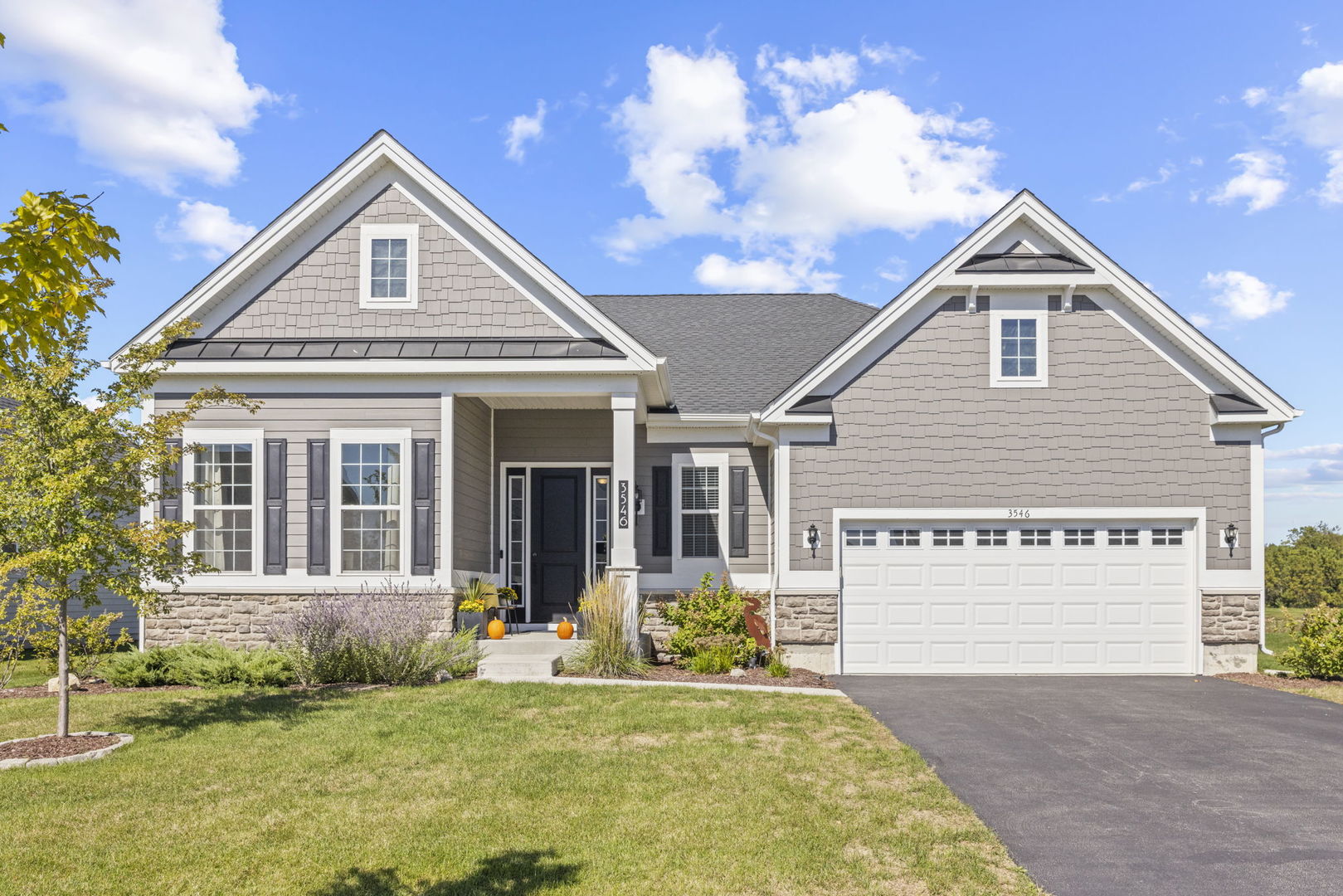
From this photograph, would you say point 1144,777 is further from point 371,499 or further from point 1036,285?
point 371,499

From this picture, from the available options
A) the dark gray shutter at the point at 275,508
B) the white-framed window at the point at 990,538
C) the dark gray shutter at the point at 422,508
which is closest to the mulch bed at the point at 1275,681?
the white-framed window at the point at 990,538

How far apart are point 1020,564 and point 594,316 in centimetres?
683

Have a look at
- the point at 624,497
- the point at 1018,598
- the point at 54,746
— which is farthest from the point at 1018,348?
the point at 54,746

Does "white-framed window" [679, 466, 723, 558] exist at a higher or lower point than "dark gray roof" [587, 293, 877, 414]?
lower

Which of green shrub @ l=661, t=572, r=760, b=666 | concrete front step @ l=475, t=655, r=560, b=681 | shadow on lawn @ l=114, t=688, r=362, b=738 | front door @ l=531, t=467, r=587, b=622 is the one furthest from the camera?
front door @ l=531, t=467, r=587, b=622

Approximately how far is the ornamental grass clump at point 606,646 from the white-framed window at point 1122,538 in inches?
271

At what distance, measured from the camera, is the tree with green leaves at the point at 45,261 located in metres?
4.51

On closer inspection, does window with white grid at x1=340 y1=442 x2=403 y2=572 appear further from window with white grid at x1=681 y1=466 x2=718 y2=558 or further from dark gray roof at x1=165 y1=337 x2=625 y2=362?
window with white grid at x1=681 y1=466 x2=718 y2=558

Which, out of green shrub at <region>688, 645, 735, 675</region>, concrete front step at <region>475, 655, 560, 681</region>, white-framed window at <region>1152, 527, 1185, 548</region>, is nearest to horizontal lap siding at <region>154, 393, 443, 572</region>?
concrete front step at <region>475, 655, 560, 681</region>

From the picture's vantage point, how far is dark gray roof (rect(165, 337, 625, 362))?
1352 cm

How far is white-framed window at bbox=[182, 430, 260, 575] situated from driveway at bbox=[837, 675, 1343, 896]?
8.13 m

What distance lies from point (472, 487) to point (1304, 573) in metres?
27.1

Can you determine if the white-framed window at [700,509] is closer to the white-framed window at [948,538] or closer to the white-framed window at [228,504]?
the white-framed window at [948,538]

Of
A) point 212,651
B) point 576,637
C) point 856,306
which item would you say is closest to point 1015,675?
point 576,637
